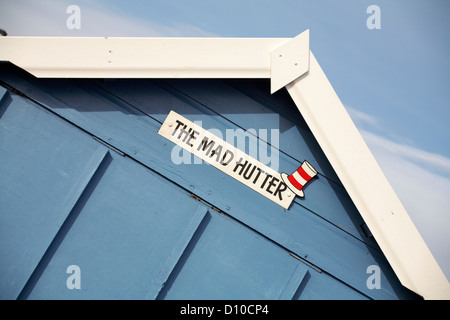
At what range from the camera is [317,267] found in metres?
2.63

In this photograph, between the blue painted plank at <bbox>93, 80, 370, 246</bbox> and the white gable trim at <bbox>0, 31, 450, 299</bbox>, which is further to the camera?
the blue painted plank at <bbox>93, 80, 370, 246</bbox>

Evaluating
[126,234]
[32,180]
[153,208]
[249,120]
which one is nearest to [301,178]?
[249,120]

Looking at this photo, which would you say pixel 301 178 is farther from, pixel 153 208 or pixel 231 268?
pixel 153 208

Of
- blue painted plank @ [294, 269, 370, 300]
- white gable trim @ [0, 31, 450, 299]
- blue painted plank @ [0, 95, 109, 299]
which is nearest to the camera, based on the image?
white gable trim @ [0, 31, 450, 299]

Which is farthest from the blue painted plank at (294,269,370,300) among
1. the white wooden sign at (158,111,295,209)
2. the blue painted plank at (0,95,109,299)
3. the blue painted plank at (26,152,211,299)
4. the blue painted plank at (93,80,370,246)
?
the blue painted plank at (0,95,109,299)

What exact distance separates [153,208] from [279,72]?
1437 mm

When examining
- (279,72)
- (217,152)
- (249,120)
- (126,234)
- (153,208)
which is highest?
(279,72)

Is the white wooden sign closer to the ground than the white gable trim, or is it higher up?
closer to the ground

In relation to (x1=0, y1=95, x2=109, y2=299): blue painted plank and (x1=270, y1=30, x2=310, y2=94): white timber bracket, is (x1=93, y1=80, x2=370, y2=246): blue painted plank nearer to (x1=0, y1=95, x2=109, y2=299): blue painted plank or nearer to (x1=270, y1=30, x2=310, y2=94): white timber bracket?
(x1=270, y1=30, x2=310, y2=94): white timber bracket

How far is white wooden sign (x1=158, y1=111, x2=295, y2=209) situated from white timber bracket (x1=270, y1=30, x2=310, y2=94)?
590mm

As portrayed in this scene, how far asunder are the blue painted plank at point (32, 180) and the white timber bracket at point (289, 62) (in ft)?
4.78

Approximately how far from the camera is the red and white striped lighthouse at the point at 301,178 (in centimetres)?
259

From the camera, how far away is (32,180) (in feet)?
8.31

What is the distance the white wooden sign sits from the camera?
8.53 ft
